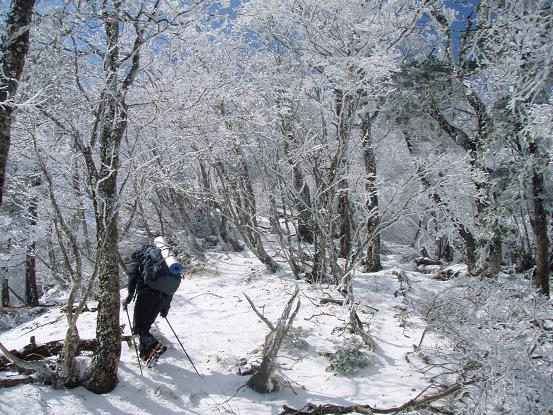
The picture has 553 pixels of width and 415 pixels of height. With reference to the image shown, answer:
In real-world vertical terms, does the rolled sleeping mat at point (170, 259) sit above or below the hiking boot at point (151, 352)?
above

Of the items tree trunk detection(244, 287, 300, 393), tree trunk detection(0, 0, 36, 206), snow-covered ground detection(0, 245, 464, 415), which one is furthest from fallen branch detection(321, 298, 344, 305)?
tree trunk detection(0, 0, 36, 206)

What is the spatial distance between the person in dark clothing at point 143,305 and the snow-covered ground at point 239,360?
0.94 feet

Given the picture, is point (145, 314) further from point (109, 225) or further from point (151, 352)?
point (109, 225)

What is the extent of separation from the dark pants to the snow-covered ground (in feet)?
1.03

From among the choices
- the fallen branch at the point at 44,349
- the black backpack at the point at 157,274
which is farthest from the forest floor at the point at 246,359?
the black backpack at the point at 157,274

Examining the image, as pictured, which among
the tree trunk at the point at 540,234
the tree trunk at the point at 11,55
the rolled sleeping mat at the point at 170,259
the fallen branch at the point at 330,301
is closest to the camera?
the tree trunk at the point at 11,55

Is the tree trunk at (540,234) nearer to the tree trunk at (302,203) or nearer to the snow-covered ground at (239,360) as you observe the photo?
the snow-covered ground at (239,360)

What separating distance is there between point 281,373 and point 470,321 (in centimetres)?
213

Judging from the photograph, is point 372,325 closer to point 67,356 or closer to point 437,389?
point 437,389

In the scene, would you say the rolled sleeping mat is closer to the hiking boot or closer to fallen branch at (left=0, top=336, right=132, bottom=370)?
the hiking boot

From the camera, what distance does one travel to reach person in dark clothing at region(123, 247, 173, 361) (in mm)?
4469

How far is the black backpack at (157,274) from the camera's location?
4.39 metres

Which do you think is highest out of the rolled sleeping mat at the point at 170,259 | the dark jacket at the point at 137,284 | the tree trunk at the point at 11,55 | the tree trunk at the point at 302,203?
the tree trunk at the point at 11,55

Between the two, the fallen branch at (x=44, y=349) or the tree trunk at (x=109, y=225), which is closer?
the tree trunk at (x=109, y=225)
